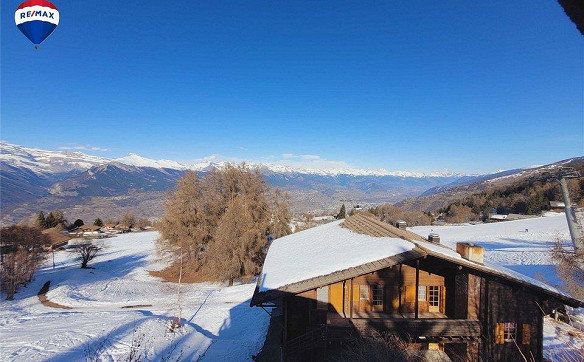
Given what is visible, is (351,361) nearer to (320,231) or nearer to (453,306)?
(453,306)

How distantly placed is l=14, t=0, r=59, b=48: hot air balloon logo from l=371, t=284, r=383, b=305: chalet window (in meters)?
23.9

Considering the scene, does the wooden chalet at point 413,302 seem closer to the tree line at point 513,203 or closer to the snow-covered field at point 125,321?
the snow-covered field at point 125,321

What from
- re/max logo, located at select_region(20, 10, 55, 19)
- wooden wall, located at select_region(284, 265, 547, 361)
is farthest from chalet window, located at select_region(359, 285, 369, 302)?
re/max logo, located at select_region(20, 10, 55, 19)

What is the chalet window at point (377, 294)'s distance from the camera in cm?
1507

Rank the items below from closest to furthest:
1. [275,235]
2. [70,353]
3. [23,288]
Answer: [70,353] < [23,288] < [275,235]

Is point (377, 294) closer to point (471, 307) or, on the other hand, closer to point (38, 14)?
point (471, 307)

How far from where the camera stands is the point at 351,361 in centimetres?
1188

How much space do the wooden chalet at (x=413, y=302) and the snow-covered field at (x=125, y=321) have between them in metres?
5.96

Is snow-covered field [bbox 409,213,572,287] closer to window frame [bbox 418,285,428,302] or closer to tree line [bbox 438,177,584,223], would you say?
tree line [bbox 438,177,584,223]

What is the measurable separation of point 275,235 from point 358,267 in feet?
92.4

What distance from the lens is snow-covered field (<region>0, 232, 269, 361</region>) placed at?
17.2 metres

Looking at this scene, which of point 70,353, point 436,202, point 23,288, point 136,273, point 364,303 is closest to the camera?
point 364,303

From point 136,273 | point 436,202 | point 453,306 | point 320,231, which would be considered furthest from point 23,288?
point 436,202

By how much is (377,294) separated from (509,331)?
231 inches
